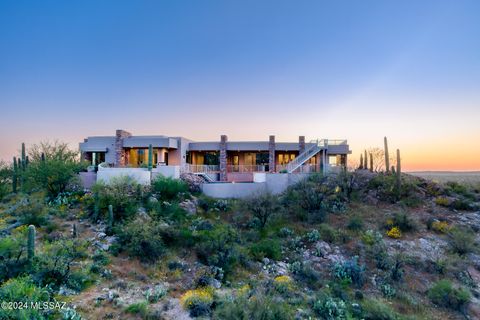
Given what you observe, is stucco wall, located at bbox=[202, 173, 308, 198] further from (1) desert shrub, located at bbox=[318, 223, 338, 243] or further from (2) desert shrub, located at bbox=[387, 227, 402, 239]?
(2) desert shrub, located at bbox=[387, 227, 402, 239]

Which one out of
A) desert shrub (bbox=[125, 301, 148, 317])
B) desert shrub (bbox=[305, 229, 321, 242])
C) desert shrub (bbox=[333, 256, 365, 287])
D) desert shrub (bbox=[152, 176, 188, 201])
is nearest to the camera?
desert shrub (bbox=[125, 301, 148, 317])

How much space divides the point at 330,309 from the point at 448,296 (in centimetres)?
537

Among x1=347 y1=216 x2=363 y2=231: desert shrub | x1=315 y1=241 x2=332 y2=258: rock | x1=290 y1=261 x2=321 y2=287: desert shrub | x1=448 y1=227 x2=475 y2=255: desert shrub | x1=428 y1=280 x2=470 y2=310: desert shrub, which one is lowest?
x1=428 y1=280 x2=470 y2=310: desert shrub

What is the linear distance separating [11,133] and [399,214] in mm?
32233

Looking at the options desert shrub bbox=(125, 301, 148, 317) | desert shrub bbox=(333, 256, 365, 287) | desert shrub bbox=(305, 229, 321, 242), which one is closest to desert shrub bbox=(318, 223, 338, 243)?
desert shrub bbox=(305, 229, 321, 242)

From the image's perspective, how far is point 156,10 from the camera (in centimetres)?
1938

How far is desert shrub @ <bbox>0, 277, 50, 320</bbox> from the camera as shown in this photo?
647 cm

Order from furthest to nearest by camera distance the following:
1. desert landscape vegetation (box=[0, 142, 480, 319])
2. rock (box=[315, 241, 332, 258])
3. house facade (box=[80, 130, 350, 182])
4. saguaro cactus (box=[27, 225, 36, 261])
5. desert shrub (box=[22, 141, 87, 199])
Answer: house facade (box=[80, 130, 350, 182]) → desert shrub (box=[22, 141, 87, 199]) → rock (box=[315, 241, 332, 258]) → saguaro cactus (box=[27, 225, 36, 261]) → desert landscape vegetation (box=[0, 142, 480, 319])

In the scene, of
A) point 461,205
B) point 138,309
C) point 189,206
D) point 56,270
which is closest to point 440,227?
point 461,205

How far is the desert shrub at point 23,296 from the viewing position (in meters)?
6.47

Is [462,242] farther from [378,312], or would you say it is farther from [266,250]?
[266,250]

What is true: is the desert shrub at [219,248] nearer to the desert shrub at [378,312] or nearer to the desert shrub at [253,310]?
the desert shrub at [253,310]

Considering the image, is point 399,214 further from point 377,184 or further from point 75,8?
point 75,8

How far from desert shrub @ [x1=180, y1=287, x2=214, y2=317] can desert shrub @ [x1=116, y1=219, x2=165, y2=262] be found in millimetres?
3259
